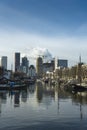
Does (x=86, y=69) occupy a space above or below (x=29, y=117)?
above

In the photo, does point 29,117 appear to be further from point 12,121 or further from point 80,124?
point 80,124

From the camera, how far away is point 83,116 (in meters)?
52.5

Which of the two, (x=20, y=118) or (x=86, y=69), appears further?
(x=86, y=69)

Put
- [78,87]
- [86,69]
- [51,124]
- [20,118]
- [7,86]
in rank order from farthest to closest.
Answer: [86,69] < [7,86] < [78,87] < [20,118] < [51,124]

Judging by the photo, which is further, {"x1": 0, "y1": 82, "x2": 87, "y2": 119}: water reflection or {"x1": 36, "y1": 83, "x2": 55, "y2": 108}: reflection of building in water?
{"x1": 36, "y1": 83, "x2": 55, "y2": 108}: reflection of building in water

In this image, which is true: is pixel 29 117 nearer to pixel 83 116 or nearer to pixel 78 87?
pixel 83 116

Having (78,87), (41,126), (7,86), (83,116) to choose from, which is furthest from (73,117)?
(7,86)

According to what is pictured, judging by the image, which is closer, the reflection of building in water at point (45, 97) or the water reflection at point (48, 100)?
the water reflection at point (48, 100)

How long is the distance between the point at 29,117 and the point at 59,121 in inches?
222

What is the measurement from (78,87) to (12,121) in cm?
8039

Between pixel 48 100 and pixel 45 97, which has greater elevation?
pixel 45 97

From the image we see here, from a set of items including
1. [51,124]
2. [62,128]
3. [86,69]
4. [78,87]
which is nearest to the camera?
[62,128]

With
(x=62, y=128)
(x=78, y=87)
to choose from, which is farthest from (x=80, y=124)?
(x=78, y=87)

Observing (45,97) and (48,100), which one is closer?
(48,100)
